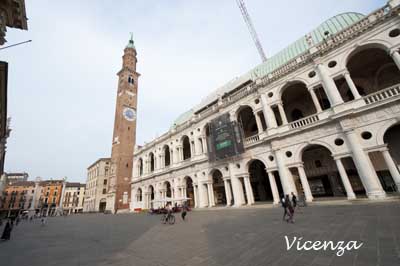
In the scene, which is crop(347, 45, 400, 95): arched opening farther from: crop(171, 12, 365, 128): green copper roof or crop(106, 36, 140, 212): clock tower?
crop(106, 36, 140, 212): clock tower

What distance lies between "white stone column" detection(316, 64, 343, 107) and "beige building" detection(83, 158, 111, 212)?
45077 millimetres

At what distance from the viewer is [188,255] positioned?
479 centimetres

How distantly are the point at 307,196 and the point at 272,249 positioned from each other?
1195 centimetres

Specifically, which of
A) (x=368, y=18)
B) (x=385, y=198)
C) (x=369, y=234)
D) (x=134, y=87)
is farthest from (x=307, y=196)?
(x=134, y=87)

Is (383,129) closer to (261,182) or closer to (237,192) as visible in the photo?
(237,192)

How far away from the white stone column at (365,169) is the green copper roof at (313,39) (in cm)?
1028

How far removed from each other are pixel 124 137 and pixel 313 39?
119 ft

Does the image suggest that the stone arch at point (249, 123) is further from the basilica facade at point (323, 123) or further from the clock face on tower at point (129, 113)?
the clock face on tower at point (129, 113)

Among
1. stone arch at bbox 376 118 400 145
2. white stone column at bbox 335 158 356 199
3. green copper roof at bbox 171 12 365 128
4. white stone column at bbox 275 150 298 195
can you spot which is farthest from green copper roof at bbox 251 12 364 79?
white stone column at bbox 335 158 356 199

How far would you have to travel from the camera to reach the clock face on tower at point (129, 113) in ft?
129

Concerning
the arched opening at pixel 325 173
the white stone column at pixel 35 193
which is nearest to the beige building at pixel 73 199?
the white stone column at pixel 35 193

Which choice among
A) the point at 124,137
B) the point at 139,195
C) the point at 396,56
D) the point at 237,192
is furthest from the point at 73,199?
the point at 396,56

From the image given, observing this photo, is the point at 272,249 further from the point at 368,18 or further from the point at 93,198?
the point at 93,198

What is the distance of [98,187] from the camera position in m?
45.2
